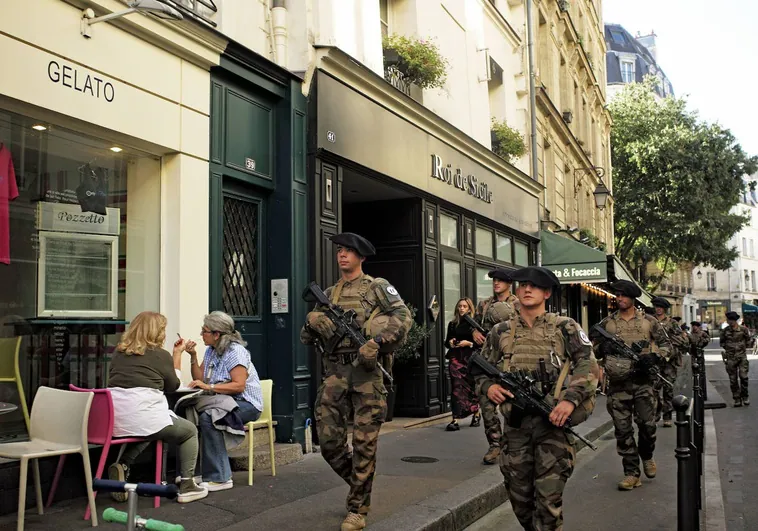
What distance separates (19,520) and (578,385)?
3237mm

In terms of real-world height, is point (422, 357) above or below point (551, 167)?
below

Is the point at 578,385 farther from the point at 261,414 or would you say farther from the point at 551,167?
the point at 551,167

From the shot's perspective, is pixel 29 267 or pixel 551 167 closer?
pixel 29 267

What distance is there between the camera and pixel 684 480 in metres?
4.51

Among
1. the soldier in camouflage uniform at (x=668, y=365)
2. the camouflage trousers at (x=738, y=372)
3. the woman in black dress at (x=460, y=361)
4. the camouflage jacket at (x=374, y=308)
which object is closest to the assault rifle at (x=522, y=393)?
the camouflage jacket at (x=374, y=308)

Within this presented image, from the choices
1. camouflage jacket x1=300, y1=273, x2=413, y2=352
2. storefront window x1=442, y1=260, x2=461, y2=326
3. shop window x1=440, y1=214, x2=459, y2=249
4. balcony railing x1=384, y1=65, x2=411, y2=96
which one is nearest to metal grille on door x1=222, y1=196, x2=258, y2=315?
camouflage jacket x1=300, y1=273, x2=413, y2=352

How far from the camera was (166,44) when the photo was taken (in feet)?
22.1

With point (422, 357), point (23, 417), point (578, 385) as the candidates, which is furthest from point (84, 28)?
point (422, 357)

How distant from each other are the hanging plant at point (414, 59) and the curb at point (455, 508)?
6300mm

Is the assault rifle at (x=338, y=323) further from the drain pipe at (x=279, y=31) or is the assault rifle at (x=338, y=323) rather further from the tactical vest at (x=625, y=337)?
the drain pipe at (x=279, y=31)

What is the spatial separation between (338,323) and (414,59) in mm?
6963

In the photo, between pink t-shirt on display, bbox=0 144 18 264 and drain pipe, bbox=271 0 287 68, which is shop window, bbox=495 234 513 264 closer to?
drain pipe, bbox=271 0 287 68

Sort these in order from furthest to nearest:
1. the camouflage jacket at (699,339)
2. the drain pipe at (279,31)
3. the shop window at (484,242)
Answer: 1. the camouflage jacket at (699,339)
2. the shop window at (484,242)
3. the drain pipe at (279,31)

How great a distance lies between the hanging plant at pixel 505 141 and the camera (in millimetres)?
15711
